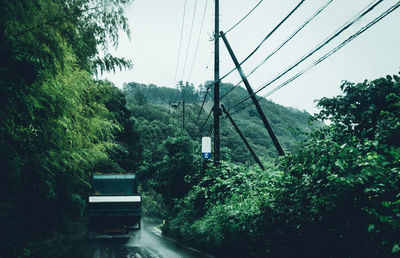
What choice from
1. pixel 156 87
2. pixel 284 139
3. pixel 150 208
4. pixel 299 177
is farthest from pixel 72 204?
pixel 156 87

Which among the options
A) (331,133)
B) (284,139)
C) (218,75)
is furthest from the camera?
(284,139)

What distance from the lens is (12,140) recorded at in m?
7.36

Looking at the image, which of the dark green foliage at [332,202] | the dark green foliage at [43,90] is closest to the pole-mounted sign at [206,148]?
the dark green foliage at [43,90]

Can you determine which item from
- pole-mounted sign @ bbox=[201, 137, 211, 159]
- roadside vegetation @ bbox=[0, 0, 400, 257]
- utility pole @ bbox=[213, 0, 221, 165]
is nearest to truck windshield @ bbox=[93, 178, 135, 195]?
roadside vegetation @ bbox=[0, 0, 400, 257]

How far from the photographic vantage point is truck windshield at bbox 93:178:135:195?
17484mm

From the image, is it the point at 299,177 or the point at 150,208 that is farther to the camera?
the point at 150,208

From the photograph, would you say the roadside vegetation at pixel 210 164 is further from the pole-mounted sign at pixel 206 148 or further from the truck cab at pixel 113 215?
the pole-mounted sign at pixel 206 148

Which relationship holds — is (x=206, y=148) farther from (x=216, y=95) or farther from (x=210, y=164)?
(x=216, y=95)

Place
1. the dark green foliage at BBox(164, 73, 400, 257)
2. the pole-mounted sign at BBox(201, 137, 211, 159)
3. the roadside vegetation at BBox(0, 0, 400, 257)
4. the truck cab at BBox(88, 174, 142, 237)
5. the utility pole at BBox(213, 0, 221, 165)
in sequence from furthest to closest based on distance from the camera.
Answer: the pole-mounted sign at BBox(201, 137, 211, 159) < the utility pole at BBox(213, 0, 221, 165) < the truck cab at BBox(88, 174, 142, 237) < the roadside vegetation at BBox(0, 0, 400, 257) < the dark green foliage at BBox(164, 73, 400, 257)

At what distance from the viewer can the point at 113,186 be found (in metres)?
17.7

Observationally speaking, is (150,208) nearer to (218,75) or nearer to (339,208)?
(218,75)

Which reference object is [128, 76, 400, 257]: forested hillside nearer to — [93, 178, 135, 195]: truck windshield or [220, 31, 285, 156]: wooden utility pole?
[220, 31, 285, 156]: wooden utility pole

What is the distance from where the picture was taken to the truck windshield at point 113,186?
17.5 metres

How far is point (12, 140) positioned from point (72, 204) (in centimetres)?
913
